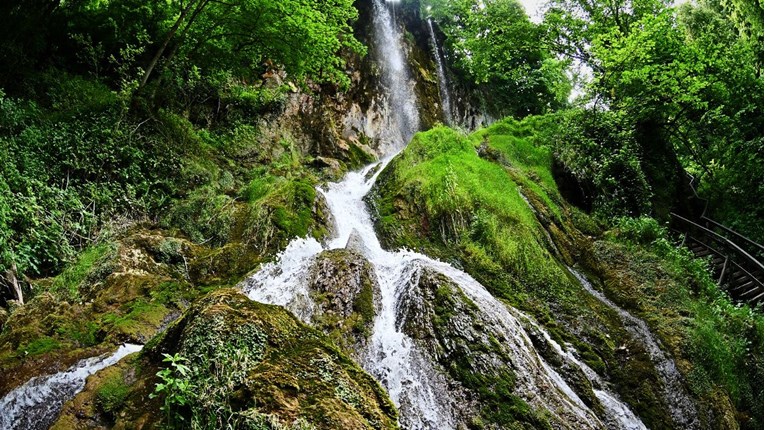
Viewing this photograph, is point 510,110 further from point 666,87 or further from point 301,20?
point 301,20

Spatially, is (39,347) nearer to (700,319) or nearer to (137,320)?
(137,320)

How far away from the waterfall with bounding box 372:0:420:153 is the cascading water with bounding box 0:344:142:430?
46.8 feet

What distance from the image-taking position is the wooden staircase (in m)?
9.17

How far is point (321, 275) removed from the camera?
5957 millimetres

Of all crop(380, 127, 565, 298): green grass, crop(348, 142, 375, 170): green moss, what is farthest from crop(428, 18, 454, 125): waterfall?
crop(380, 127, 565, 298): green grass

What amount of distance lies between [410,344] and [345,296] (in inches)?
46.4

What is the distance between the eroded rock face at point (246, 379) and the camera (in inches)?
96.3

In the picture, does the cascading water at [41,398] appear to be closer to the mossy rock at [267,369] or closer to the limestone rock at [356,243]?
the mossy rock at [267,369]

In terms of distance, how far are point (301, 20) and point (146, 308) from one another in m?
6.99

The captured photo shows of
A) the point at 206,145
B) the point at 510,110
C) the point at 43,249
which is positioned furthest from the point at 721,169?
the point at 43,249

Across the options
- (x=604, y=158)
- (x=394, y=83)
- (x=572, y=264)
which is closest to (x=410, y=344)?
(x=572, y=264)

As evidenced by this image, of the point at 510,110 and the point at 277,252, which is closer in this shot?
the point at 277,252

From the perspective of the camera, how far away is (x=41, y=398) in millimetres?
3885

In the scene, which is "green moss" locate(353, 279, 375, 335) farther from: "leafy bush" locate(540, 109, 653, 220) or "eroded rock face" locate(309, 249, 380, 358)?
"leafy bush" locate(540, 109, 653, 220)
